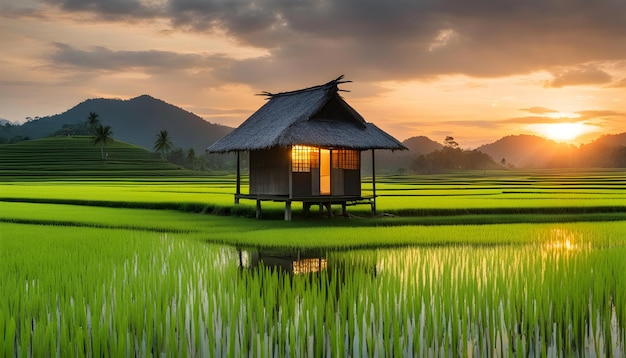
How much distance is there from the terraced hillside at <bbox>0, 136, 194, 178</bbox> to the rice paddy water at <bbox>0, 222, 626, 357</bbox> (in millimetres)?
63154

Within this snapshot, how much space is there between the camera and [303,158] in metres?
20.9

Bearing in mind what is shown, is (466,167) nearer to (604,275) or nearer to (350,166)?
(350,166)

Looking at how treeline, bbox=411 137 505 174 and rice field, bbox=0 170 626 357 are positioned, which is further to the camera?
treeline, bbox=411 137 505 174

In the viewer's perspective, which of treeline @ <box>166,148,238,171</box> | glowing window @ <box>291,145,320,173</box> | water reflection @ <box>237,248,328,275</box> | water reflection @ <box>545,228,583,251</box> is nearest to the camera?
water reflection @ <box>237,248,328,275</box>

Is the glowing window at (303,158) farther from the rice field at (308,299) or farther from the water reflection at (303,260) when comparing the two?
the water reflection at (303,260)

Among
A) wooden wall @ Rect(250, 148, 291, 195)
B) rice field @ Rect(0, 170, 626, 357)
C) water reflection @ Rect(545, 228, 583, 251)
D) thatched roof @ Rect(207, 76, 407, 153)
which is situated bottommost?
water reflection @ Rect(545, 228, 583, 251)

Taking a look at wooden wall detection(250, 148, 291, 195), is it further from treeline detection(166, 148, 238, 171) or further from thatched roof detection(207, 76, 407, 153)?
treeline detection(166, 148, 238, 171)

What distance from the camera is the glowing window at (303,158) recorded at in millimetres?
20641

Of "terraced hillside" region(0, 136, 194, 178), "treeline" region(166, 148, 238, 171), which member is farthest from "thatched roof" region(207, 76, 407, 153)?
"treeline" region(166, 148, 238, 171)

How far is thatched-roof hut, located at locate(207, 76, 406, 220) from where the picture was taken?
20.3m

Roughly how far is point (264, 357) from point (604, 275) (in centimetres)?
558

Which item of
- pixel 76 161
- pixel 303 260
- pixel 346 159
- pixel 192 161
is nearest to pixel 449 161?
pixel 192 161

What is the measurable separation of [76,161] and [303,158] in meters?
66.6

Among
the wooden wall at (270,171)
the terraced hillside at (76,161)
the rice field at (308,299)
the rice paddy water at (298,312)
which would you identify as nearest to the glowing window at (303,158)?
the wooden wall at (270,171)
